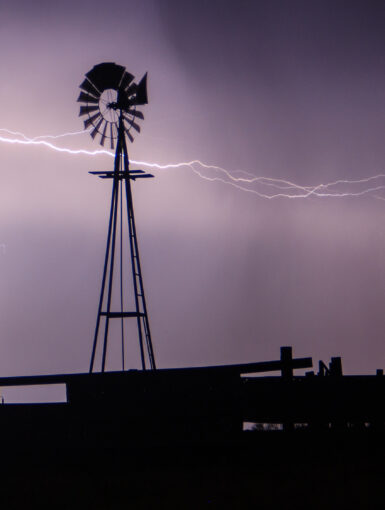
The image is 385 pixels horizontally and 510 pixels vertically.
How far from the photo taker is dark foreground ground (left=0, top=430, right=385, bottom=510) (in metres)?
6.57

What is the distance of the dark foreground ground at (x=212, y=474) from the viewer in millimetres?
6574

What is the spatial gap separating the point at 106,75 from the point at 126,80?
42cm

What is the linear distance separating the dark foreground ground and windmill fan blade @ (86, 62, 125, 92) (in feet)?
26.1

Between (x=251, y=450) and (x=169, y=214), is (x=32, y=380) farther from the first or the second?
(x=169, y=214)

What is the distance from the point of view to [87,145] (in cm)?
1720

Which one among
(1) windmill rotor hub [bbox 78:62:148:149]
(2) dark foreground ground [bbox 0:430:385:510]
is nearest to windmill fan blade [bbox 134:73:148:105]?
(1) windmill rotor hub [bbox 78:62:148:149]

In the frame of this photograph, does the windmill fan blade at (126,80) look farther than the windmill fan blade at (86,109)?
No

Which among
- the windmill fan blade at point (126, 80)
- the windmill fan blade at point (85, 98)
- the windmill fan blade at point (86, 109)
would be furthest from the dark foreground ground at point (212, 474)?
the windmill fan blade at point (126, 80)

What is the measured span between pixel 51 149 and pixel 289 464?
10.6 m

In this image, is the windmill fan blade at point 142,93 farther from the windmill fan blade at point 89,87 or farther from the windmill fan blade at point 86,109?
the windmill fan blade at point 86,109

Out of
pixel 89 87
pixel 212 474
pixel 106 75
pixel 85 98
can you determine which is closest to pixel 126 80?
pixel 106 75

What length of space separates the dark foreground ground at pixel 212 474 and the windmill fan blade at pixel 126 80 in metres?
8.04

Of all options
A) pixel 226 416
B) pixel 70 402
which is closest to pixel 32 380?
pixel 70 402

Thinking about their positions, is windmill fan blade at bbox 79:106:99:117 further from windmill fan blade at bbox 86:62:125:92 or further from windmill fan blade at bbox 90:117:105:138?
windmill fan blade at bbox 86:62:125:92
